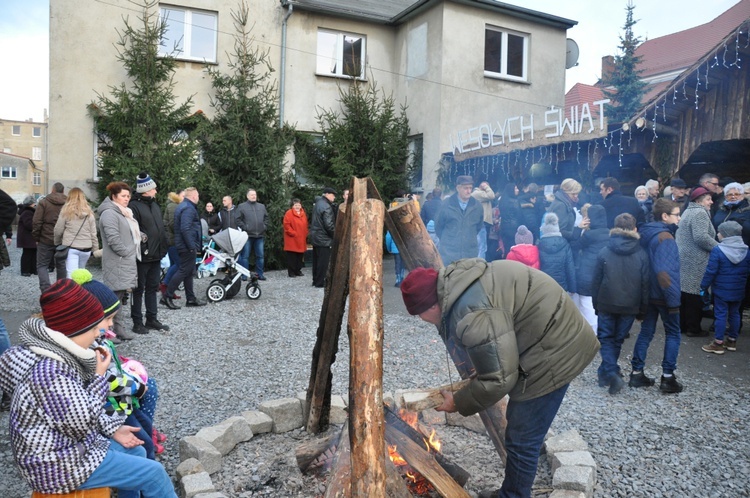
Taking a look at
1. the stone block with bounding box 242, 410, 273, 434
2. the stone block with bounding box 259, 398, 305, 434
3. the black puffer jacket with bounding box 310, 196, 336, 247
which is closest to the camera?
the stone block with bounding box 242, 410, 273, 434

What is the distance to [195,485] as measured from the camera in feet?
10.7

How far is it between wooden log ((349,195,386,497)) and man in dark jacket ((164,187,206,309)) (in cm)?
643

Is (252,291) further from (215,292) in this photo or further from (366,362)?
(366,362)

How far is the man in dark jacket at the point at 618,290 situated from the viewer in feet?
18.0

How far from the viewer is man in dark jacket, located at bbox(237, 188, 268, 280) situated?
12.2 m

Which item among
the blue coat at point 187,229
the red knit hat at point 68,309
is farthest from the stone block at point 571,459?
the blue coat at point 187,229

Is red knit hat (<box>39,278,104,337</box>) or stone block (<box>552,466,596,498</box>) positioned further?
stone block (<box>552,466,596,498</box>)

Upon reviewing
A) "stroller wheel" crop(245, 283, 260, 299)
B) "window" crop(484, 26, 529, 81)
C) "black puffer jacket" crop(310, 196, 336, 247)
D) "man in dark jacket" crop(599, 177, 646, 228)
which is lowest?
"stroller wheel" crop(245, 283, 260, 299)

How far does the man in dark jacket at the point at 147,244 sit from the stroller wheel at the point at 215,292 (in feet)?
7.25

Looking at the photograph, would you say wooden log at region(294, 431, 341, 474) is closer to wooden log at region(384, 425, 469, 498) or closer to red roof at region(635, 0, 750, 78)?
wooden log at region(384, 425, 469, 498)

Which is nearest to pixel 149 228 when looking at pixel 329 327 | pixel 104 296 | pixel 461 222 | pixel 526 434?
pixel 104 296

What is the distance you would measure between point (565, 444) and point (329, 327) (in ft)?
6.17

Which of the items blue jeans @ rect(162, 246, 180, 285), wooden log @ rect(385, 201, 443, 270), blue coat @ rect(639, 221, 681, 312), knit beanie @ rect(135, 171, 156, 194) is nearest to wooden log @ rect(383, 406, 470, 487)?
wooden log @ rect(385, 201, 443, 270)

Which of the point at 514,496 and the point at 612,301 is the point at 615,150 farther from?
the point at 514,496
